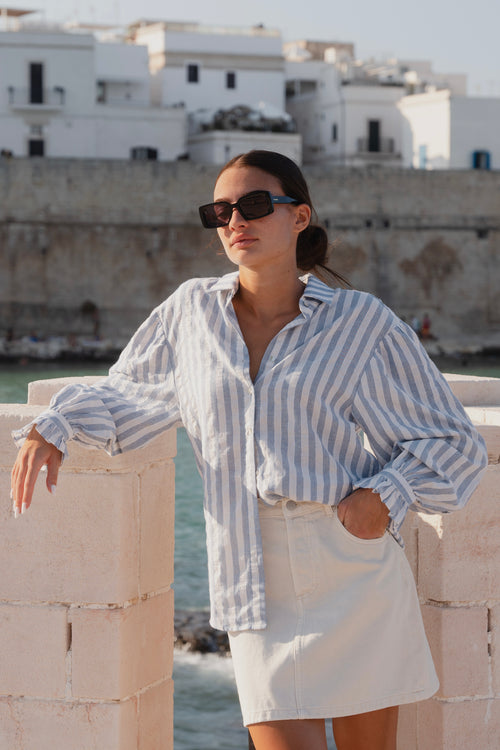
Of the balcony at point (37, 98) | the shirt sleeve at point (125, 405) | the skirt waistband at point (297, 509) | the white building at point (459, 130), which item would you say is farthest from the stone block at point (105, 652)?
the white building at point (459, 130)

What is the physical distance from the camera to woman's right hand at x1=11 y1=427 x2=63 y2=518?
6.44 ft

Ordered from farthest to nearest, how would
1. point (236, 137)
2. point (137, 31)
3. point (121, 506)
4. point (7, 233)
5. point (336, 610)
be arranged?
point (137, 31), point (236, 137), point (7, 233), point (121, 506), point (336, 610)

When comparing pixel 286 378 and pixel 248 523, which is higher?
pixel 286 378

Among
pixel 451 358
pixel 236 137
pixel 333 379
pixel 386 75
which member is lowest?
pixel 451 358

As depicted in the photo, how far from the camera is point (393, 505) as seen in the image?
1.92 meters

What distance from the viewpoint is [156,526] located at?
2408mm

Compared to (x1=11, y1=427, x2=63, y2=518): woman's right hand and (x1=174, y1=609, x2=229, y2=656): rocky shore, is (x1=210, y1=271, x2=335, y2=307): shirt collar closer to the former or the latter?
(x1=11, y1=427, x2=63, y2=518): woman's right hand

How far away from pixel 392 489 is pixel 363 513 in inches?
2.4

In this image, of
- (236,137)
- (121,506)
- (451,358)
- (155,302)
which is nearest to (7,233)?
(155,302)

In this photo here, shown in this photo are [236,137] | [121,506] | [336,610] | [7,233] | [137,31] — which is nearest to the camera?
[336,610]

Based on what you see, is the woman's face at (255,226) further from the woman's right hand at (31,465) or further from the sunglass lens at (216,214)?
the woman's right hand at (31,465)

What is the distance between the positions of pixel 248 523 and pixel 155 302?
85.0 feet

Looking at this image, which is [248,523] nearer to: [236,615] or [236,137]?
[236,615]

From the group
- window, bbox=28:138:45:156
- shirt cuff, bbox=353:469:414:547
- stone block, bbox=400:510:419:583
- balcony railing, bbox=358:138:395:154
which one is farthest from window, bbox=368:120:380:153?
shirt cuff, bbox=353:469:414:547
